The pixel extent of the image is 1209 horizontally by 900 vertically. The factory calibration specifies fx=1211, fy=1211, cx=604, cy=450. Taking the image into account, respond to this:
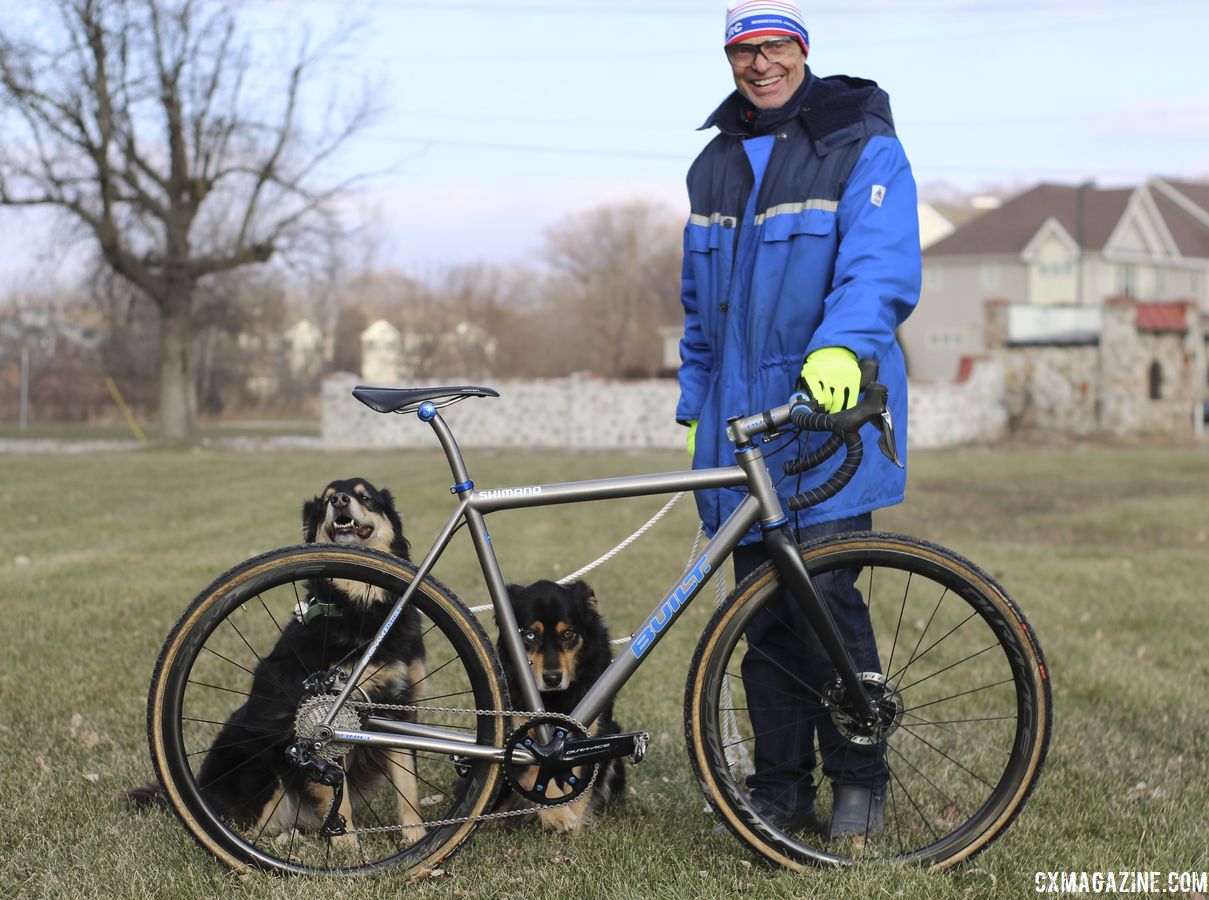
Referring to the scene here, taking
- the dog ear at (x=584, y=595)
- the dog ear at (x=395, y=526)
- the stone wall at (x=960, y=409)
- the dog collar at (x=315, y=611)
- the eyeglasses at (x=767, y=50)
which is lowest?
the stone wall at (x=960, y=409)

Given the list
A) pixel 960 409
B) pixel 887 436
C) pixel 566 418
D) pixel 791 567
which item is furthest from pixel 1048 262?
pixel 791 567

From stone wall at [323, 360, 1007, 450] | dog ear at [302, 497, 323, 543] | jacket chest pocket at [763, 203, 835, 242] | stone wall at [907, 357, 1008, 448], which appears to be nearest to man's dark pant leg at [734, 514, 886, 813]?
jacket chest pocket at [763, 203, 835, 242]

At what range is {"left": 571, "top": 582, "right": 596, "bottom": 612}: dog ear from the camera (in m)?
3.78

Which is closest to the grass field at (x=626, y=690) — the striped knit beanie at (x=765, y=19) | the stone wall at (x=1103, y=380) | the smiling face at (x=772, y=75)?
the smiling face at (x=772, y=75)

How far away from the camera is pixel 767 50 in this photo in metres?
3.45

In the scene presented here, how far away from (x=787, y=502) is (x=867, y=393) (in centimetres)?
40

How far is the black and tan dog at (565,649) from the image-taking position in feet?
11.9

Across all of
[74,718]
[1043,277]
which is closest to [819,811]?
[74,718]

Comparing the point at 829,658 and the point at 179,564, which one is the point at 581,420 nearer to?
the point at 179,564

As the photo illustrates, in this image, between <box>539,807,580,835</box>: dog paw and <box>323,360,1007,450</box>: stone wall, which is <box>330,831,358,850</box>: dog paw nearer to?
<box>539,807,580,835</box>: dog paw

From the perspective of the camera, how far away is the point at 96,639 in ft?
21.3

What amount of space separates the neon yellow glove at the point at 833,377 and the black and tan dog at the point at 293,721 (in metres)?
1.21

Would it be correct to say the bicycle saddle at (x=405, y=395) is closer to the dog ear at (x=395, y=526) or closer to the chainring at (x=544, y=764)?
the dog ear at (x=395, y=526)

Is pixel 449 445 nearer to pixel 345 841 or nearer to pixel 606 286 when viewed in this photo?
pixel 345 841
